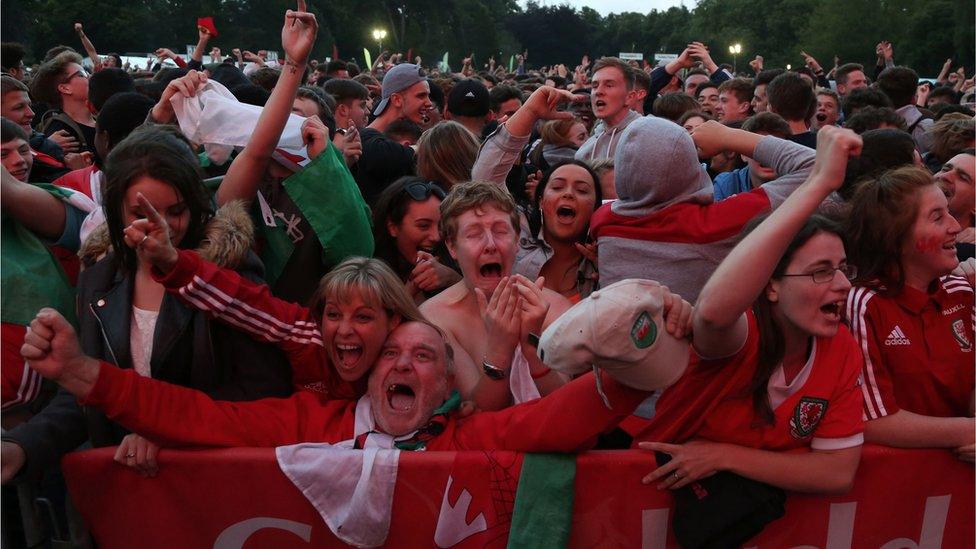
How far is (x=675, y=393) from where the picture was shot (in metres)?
2.94

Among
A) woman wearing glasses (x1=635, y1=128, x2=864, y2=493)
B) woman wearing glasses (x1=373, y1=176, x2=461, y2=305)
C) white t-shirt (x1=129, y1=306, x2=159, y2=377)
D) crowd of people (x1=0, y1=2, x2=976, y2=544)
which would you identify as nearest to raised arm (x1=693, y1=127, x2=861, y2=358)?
crowd of people (x1=0, y1=2, x2=976, y2=544)

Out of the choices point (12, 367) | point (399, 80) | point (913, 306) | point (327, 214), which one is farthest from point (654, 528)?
point (399, 80)

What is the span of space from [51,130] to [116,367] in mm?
4751

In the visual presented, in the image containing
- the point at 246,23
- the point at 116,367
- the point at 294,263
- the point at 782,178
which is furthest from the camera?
the point at 246,23

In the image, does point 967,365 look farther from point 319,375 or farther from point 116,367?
point 116,367

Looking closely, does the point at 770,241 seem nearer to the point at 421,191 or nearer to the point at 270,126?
the point at 270,126

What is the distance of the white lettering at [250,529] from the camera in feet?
9.70

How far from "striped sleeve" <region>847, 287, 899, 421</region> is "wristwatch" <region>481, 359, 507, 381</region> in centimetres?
115

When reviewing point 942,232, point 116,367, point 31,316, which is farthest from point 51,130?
point 942,232

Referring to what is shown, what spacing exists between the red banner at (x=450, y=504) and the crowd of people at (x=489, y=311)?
0.08 meters

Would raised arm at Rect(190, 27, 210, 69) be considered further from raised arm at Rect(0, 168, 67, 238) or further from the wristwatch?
the wristwatch

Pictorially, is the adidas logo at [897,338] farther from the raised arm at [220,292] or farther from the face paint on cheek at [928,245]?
the raised arm at [220,292]

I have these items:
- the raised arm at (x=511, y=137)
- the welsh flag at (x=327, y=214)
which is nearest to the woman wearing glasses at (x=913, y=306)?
the raised arm at (x=511, y=137)

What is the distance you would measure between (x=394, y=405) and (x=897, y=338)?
1689mm
